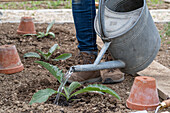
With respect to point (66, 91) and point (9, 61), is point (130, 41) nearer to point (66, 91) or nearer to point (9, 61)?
point (66, 91)

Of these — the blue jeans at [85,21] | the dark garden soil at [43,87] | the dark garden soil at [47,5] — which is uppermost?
the blue jeans at [85,21]

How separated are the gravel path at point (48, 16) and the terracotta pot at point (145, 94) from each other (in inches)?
132

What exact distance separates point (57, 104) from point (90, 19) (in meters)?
0.74

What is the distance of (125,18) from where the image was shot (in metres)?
2.11

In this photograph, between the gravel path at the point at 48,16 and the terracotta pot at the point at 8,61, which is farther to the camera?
the gravel path at the point at 48,16

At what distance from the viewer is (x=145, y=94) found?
5.44 ft

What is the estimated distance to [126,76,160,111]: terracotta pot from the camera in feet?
5.41

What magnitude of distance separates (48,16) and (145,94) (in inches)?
154

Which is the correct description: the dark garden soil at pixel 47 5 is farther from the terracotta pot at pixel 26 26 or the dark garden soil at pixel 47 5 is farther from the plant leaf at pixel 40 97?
the plant leaf at pixel 40 97

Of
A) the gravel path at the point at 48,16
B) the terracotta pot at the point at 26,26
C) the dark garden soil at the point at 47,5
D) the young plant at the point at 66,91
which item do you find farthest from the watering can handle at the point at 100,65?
the dark garden soil at the point at 47,5

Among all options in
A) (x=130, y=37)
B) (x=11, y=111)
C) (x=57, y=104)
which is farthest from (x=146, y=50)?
(x=11, y=111)

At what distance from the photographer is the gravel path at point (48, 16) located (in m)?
4.90

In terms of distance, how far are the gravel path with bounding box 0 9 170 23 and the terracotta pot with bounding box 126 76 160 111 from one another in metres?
3.34

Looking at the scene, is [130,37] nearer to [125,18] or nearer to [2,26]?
[125,18]
